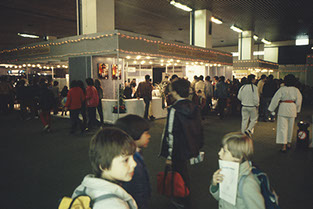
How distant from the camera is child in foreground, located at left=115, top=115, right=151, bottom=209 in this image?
67.2 inches

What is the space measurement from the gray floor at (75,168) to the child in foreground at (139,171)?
1.32 metres

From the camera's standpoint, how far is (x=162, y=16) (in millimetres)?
13602

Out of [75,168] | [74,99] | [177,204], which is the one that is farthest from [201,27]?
[177,204]

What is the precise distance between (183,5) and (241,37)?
7711mm

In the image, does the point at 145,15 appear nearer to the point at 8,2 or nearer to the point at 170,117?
the point at 8,2

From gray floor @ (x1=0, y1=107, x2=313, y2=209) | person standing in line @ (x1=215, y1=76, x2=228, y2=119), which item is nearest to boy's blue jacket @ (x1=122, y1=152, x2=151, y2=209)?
gray floor @ (x1=0, y1=107, x2=313, y2=209)

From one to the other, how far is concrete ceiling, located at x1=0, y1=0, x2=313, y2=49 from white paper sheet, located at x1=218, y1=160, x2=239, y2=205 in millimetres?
10505

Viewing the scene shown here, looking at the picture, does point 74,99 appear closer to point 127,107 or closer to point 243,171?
point 127,107

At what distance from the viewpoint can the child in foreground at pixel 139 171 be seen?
1.71m

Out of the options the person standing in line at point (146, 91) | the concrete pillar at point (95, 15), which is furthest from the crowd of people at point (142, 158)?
the concrete pillar at point (95, 15)

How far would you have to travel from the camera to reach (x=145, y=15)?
13336mm

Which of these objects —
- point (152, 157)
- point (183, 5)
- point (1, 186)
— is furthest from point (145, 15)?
point (1, 186)

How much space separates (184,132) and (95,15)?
7151 millimetres

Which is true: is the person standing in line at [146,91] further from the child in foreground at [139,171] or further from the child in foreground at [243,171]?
the child in foreground at [243,171]
